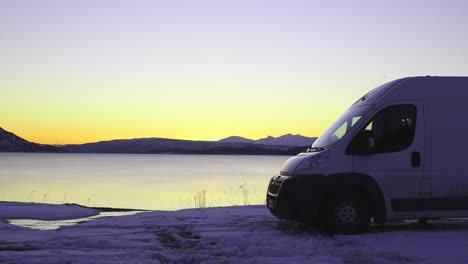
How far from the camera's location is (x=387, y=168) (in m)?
9.76

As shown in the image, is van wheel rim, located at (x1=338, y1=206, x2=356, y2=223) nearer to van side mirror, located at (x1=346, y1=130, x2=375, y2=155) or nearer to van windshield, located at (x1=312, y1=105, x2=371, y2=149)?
van side mirror, located at (x1=346, y1=130, x2=375, y2=155)

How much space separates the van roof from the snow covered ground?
2.47 m

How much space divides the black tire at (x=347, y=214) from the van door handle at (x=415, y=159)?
1.12m

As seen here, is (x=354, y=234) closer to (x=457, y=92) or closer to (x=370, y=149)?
(x=370, y=149)

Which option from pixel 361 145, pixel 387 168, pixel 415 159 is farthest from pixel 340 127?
pixel 415 159

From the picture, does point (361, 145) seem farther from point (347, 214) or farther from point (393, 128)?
point (347, 214)

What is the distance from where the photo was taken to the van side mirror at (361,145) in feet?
31.9

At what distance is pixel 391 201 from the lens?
9773 millimetres

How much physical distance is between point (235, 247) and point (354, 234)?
2.36 metres

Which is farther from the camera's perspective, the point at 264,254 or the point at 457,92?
the point at 457,92

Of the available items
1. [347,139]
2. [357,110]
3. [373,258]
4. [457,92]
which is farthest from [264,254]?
[457,92]

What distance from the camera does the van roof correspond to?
10.1m

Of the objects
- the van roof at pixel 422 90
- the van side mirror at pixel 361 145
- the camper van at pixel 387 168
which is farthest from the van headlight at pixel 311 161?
the van roof at pixel 422 90

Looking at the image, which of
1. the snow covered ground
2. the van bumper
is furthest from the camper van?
the snow covered ground
